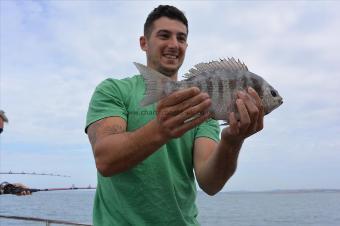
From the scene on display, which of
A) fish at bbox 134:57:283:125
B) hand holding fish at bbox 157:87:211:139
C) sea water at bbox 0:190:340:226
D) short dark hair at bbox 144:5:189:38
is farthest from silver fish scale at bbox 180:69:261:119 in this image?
sea water at bbox 0:190:340:226

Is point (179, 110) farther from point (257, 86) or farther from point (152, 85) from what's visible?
point (257, 86)

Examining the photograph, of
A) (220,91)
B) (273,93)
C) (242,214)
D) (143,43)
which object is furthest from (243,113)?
(242,214)

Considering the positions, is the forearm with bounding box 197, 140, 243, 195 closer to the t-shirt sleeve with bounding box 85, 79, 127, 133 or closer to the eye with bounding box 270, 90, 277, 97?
the eye with bounding box 270, 90, 277, 97

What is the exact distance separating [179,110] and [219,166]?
999 millimetres

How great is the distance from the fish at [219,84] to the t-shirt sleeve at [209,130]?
60 centimetres

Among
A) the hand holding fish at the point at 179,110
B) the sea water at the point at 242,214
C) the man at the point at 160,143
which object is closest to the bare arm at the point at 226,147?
the man at the point at 160,143

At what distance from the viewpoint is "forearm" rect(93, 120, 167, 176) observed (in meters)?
3.00

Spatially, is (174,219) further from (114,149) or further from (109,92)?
(109,92)

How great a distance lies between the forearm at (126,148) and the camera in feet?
9.85

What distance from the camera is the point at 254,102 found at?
10.6 ft

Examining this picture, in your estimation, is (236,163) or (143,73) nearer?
(143,73)

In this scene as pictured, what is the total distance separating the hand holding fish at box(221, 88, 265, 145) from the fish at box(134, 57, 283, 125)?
0.23 feet

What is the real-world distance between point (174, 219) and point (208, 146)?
73 cm

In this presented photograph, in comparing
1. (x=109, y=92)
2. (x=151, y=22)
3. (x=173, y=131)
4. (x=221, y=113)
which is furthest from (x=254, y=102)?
(x=151, y=22)
